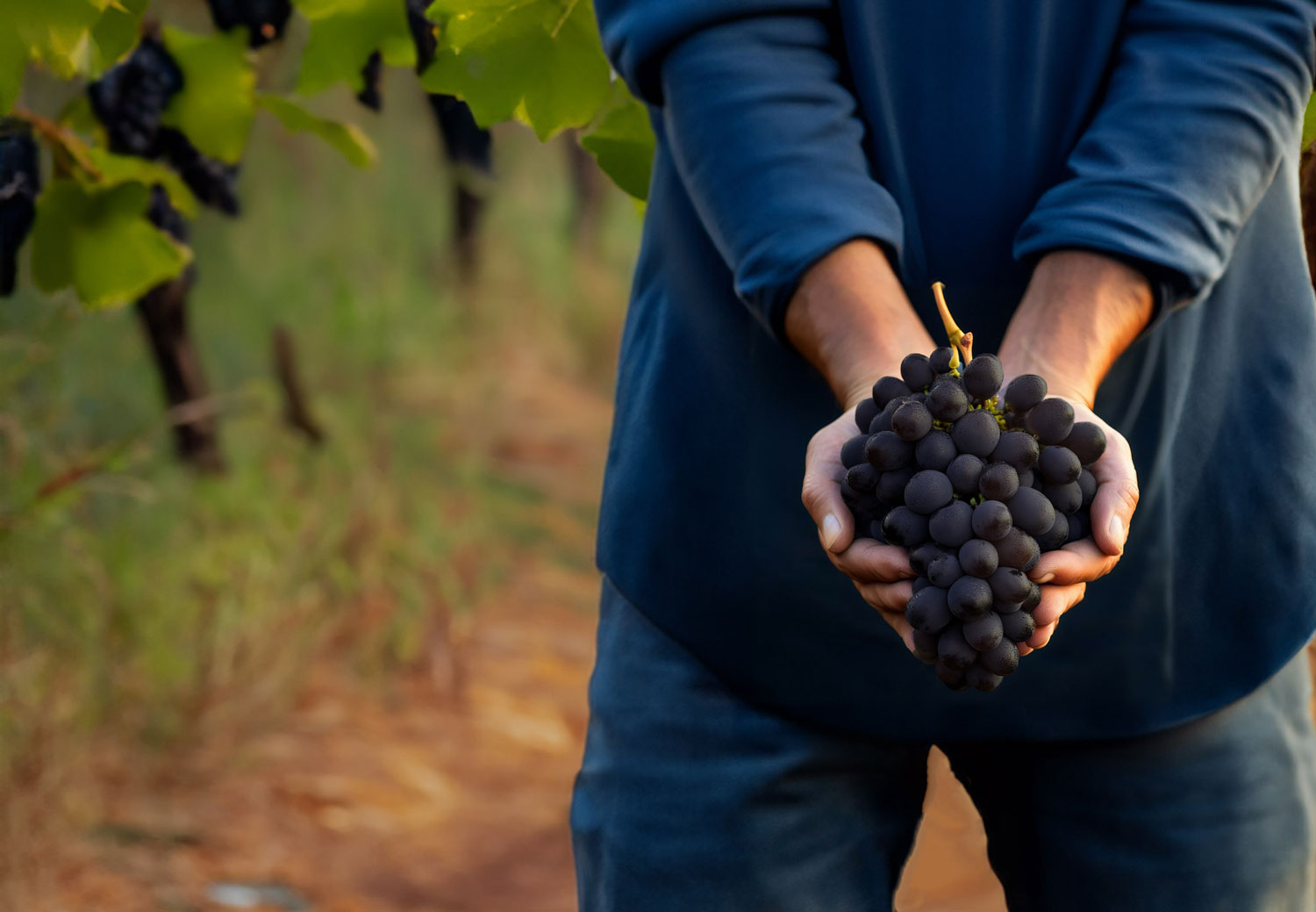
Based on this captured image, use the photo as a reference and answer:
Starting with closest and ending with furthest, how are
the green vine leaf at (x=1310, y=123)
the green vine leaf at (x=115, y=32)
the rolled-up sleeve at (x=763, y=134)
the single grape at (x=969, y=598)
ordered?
the single grape at (x=969, y=598)
the rolled-up sleeve at (x=763, y=134)
the green vine leaf at (x=1310, y=123)
the green vine leaf at (x=115, y=32)

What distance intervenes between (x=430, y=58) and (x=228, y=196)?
0.42 meters

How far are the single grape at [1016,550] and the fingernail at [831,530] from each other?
0.08 m

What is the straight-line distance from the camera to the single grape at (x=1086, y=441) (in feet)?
2.25

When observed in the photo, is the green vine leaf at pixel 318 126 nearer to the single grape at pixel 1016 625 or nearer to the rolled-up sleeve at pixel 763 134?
the rolled-up sleeve at pixel 763 134

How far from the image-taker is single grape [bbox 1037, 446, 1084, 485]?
2.23 ft

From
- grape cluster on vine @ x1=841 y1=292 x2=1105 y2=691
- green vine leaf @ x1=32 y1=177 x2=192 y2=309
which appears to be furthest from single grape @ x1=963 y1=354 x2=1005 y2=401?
green vine leaf @ x1=32 y1=177 x2=192 y2=309

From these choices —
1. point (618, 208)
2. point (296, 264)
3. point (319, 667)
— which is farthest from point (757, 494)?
point (618, 208)

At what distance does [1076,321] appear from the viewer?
29.2 inches

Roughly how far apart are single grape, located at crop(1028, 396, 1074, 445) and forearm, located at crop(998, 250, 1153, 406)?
4 cm

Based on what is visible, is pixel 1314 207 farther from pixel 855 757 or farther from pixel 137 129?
pixel 137 129

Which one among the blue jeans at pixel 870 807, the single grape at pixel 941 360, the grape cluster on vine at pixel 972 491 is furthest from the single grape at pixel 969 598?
the blue jeans at pixel 870 807

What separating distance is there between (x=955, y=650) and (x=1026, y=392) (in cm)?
13

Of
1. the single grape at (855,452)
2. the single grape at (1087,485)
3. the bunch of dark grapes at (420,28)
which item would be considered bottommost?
the single grape at (1087,485)

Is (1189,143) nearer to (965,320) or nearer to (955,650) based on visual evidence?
(965,320)
